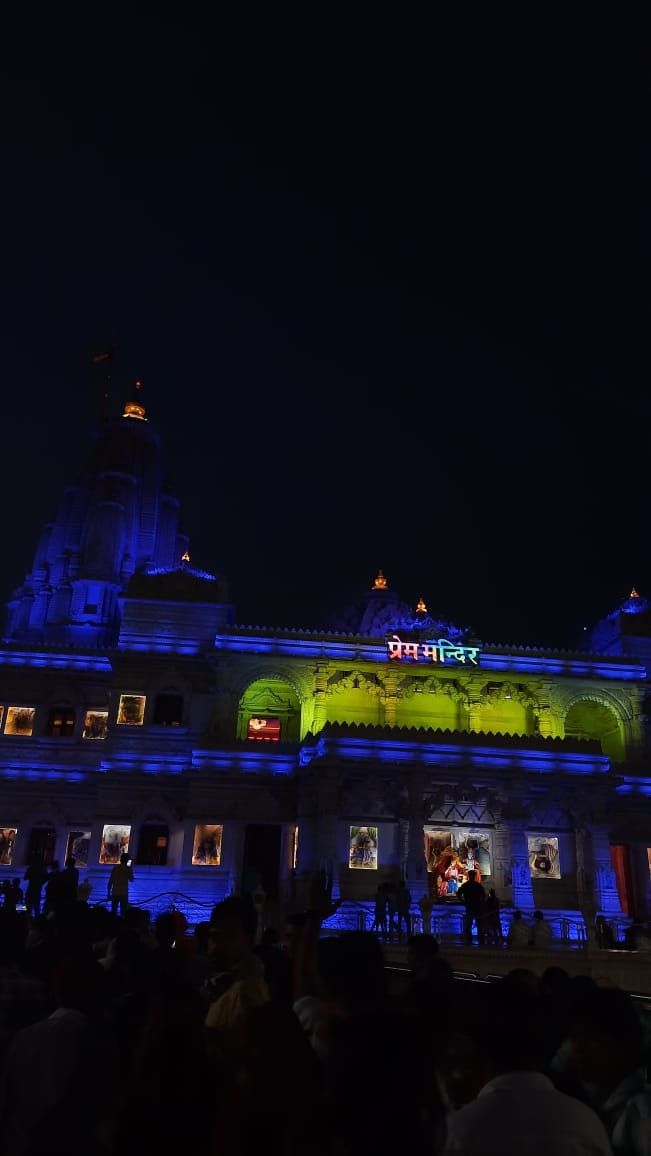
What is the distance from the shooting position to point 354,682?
41875 millimetres

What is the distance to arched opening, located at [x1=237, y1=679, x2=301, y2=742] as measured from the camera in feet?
138

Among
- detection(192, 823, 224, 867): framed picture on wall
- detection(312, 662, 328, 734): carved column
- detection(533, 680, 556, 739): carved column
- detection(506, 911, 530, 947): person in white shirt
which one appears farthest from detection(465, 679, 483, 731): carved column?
detection(506, 911, 530, 947): person in white shirt

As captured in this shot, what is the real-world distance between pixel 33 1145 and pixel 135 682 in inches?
1470

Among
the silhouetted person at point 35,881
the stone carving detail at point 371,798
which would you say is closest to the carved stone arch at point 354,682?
the stone carving detail at point 371,798

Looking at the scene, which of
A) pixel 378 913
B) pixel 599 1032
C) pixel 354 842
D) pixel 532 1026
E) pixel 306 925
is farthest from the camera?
pixel 354 842

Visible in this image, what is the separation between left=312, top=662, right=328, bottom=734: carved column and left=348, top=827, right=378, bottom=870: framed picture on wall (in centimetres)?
627

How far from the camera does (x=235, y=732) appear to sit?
4075 cm

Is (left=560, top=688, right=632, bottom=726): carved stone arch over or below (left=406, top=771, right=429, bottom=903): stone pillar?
over

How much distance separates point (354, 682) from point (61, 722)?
1448 cm

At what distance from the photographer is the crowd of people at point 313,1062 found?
3408 mm

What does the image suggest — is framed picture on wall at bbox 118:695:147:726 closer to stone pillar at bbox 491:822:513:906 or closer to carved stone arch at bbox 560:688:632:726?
stone pillar at bbox 491:822:513:906

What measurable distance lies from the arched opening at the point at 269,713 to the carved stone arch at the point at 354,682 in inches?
81.7

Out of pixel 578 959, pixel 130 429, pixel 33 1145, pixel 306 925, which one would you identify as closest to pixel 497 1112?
pixel 33 1145

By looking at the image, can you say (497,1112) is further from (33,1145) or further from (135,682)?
(135,682)
